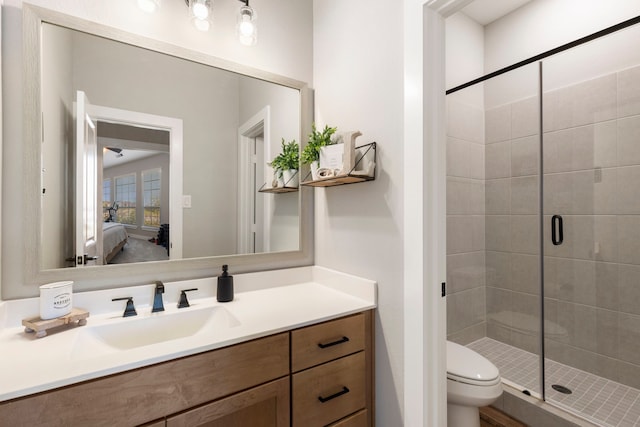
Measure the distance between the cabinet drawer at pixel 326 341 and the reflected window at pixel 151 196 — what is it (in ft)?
2.72

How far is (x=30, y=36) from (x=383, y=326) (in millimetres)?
1752

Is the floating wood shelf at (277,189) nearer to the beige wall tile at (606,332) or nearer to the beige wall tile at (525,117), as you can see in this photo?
the beige wall tile at (525,117)

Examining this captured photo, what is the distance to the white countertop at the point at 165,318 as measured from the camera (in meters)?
0.75

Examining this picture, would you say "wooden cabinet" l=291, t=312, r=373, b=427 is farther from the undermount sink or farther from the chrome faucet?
the chrome faucet

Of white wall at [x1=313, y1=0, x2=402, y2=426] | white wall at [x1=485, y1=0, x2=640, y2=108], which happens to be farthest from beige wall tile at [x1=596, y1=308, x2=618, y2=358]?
white wall at [x1=313, y1=0, x2=402, y2=426]

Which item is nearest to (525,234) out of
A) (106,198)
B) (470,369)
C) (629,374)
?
(629,374)

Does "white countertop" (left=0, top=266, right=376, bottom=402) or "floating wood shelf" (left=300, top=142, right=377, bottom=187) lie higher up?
"floating wood shelf" (left=300, top=142, right=377, bottom=187)

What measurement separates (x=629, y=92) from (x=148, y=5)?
8.67 feet

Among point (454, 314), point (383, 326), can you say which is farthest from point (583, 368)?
point (383, 326)

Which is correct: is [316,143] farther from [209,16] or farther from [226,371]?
[226,371]

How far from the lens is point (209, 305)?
1264mm

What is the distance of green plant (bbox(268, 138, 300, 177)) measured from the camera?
1.63 metres

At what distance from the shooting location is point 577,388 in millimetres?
1812

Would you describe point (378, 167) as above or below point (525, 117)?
below
